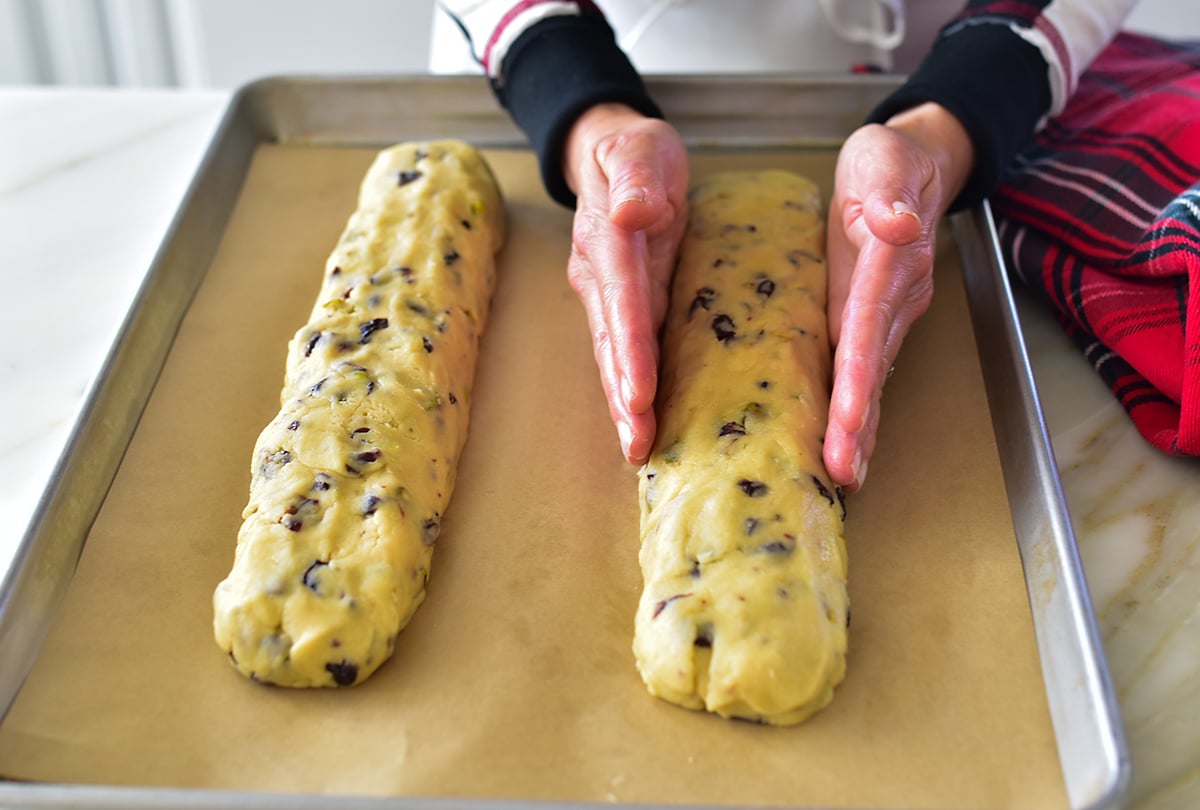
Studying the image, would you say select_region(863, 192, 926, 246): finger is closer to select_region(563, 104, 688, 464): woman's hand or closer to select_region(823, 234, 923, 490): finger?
select_region(823, 234, 923, 490): finger

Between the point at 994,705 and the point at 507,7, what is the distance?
4.13 ft

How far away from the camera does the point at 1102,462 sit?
53.3 inches

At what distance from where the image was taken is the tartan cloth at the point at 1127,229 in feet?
4.44

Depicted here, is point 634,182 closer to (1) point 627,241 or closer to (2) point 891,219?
(1) point 627,241

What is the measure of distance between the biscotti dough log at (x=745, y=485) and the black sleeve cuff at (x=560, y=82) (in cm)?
23

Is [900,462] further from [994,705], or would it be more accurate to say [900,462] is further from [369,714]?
[369,714]

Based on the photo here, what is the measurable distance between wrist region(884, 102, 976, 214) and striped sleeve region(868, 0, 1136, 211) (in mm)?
11

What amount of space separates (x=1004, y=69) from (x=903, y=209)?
0.55m

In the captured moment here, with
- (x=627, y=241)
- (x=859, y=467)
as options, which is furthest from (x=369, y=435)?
(x=859, y=467)

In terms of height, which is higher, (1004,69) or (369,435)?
(1004,69)

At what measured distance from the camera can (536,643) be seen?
1145 mm

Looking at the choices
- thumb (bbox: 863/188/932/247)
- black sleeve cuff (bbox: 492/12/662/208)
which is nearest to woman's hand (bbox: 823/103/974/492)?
thumb (bbox: 863/188/932/247)

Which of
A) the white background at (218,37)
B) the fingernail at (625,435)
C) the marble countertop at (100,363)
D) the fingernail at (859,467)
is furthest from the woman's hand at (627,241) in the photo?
the white background at (218,37)

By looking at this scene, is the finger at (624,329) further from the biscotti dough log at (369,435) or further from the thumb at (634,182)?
the biscotti dough log at (369,435)
